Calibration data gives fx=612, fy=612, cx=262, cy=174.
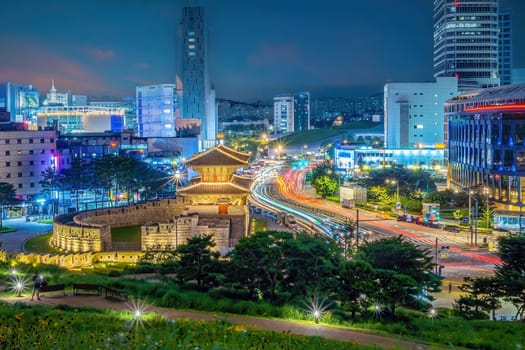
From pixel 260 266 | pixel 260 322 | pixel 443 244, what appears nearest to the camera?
pixel 260 322

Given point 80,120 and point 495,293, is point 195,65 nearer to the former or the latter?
point 80,120

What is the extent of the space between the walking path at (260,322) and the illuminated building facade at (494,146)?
150ft

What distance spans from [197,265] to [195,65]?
107 meters

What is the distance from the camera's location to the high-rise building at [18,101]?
5846 inches

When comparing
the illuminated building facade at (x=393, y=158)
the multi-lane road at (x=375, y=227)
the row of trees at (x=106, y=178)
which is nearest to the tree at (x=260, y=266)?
the multi-lane road at (x=375, y=227)

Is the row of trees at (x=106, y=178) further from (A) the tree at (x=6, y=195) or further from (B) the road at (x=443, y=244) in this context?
(B) the road at (x=443, y=244)

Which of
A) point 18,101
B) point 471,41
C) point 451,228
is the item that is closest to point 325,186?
point 451,228

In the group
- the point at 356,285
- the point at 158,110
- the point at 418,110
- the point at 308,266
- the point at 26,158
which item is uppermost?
the point at 158,110

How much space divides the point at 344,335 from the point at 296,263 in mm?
6499

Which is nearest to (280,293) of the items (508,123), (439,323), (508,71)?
(439,323)

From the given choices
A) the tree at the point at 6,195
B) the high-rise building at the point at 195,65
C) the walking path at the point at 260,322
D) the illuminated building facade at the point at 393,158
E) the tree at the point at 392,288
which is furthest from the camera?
the high-rise building at the point at 195,65

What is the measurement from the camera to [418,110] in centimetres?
10131

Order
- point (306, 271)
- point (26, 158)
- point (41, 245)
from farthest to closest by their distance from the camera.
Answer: point (26, 158) → point (41, 245) → point (306, 271)

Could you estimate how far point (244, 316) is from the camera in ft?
63.0
